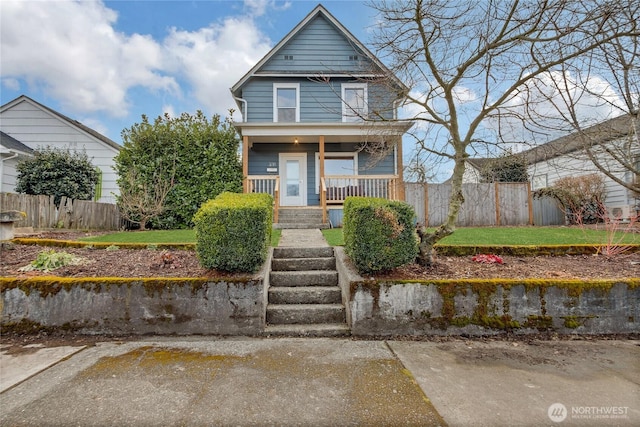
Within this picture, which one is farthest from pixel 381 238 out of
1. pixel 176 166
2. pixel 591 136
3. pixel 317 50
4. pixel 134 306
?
pixel 317 50

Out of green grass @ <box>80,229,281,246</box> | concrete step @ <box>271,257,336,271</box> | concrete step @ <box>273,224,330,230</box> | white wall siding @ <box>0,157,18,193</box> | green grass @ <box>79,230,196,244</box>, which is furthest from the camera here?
white wall siding @ <box>0,157,18,193</box>

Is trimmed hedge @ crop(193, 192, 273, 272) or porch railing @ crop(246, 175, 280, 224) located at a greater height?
porch railing @ crop(246, 175, 280, 224)

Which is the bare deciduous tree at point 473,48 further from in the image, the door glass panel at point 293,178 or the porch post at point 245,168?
the door glass panel at point 293,178

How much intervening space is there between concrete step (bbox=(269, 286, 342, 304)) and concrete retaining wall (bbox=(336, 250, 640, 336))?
1.86 feet

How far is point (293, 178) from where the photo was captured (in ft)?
42.8

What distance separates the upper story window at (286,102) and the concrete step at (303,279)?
31.3 feet

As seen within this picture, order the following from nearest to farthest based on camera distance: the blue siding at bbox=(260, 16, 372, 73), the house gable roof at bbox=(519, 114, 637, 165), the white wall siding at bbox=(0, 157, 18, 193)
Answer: the house gable roof at bbox=(519, 114, 637, 165)
the white wall siding at bbox=(0, 157, 18, 193)
the blue siding at bbox=(260, 16, 372, 73)

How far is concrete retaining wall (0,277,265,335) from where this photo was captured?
342 cm

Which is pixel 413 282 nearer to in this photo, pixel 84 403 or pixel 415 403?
pixel 415 403

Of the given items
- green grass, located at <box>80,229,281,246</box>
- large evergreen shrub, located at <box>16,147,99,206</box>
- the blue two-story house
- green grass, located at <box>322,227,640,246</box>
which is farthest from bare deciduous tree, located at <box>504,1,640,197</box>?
large evergreen shrub, located at <box>16,147,99,206</box>

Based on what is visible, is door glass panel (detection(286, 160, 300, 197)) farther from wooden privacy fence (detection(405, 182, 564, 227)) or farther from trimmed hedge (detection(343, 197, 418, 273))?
trimmed hedge (detection(343, 197, 418, 273))

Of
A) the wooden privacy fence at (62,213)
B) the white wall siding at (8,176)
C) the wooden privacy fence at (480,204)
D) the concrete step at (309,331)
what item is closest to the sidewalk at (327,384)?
the concrete step at (309,331)

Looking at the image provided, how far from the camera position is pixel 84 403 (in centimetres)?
210

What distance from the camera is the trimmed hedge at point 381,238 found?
11.9 feet
